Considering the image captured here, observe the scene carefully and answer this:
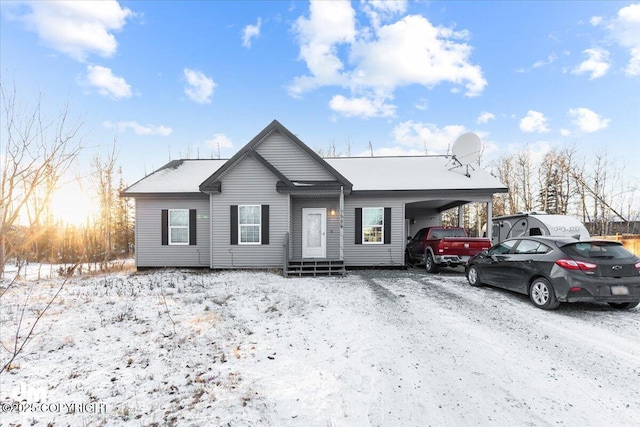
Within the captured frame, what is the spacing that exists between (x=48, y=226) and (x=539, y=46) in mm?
18265

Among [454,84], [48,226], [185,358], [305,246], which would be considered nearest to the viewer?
[48,226]

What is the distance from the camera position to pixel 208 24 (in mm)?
11125

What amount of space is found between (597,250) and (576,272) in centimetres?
72

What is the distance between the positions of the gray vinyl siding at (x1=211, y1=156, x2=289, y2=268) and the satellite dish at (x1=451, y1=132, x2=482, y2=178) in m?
8.48

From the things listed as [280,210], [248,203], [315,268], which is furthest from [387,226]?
[248,203]

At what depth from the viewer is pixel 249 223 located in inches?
431

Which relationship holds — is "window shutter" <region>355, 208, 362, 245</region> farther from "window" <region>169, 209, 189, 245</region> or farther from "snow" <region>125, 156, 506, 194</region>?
"window" <region>169, 209, 189, 245</region>

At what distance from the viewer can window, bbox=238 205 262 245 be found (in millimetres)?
10914

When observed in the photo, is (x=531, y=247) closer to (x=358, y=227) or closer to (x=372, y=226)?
(x=372, y=226)

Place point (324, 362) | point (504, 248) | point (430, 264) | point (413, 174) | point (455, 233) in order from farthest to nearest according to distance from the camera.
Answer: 1. point (413, 174)
2. point (455, 233)
3. point (430, 264)
4. point (504, 248)
5. point (324, 362)

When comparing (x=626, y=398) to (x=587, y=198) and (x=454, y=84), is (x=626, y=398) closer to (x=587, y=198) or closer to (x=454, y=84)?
(x=454, y=84)

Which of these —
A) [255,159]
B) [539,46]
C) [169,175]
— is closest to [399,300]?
[255,159]

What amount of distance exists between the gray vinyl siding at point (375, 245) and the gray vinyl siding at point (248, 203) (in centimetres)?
288

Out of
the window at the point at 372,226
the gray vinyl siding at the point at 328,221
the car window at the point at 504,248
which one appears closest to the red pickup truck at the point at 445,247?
the window at the point at 372,226
